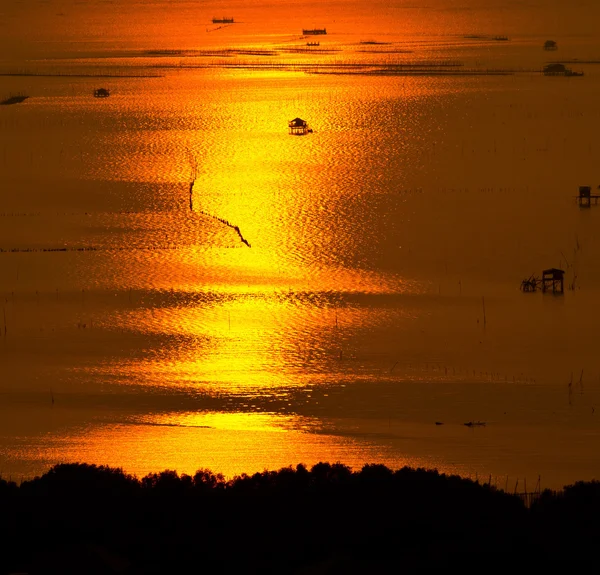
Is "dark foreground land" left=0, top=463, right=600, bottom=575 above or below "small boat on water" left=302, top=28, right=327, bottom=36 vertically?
below

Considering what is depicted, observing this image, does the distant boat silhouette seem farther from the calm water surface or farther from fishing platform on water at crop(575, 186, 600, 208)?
fishing platform on water at crop(575, 186, 600, 208)

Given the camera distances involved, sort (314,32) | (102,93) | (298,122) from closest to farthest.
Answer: (298,122), (102,93), (314,32)

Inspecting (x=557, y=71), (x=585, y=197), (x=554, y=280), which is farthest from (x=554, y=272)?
(x=557, y=71)

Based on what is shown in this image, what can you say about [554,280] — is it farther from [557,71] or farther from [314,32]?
[314,32]

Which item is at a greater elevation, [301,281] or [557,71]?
[557,71]

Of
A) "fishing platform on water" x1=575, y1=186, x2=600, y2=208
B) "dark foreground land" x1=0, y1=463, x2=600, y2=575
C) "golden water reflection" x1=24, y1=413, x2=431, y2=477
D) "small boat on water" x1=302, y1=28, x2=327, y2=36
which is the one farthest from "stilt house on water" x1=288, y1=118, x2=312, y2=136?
"small boat on water" x1=302, y1=28, x2=327, y2=36

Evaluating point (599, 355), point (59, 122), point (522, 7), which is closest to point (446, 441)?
point (599, 355)

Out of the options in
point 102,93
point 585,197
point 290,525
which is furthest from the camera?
point 102,93

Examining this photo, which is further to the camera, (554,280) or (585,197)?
(585,197)
